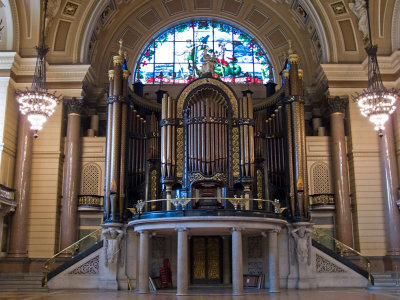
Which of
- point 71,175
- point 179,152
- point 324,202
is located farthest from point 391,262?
point 71,175

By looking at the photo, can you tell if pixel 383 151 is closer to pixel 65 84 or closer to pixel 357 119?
pixel 357 119

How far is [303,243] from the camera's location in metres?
19.3

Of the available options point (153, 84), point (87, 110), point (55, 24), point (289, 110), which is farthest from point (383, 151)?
point (55, 24)

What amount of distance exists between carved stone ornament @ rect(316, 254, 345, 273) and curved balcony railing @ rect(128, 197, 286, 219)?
2.52 metres

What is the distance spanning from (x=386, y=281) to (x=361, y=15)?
12.3m

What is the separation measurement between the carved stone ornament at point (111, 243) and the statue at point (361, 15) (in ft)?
47.9

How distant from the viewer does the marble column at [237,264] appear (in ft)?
54.4

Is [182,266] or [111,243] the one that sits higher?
[111,243]

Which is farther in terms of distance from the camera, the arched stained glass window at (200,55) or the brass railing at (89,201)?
the arched stained glass window at (200,55)

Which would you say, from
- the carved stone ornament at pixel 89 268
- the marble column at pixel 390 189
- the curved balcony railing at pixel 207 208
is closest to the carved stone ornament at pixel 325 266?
the curved balcony railing at pixel 207 208

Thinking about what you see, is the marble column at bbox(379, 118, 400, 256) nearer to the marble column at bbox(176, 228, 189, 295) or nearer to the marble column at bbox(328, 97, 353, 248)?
the marble column at bbox(328, 97, 353, 248)

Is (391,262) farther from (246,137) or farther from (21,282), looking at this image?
(21,282)

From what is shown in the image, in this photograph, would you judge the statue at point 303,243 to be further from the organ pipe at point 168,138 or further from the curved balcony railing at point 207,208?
the organ pipe at point 168,138

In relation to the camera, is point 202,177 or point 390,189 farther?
point 390,189
